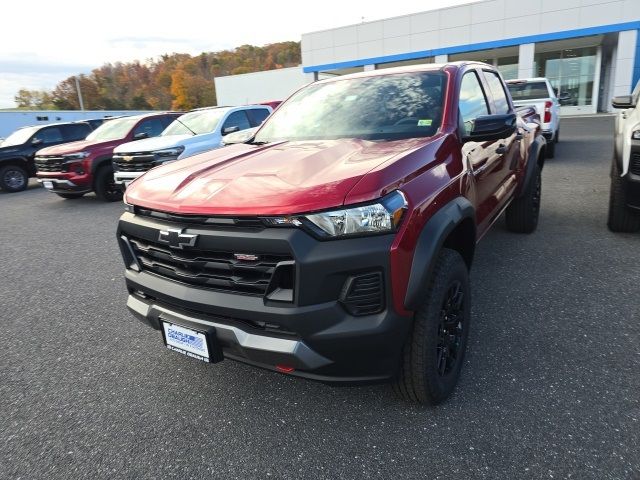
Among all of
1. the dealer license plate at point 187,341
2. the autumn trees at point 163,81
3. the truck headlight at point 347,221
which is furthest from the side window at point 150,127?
the autumn trees at point 163,81

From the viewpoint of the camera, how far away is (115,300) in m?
3.98

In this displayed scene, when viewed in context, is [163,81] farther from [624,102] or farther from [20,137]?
[624,102]

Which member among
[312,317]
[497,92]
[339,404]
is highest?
[497,92]

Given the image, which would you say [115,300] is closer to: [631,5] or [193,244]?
[193,244]

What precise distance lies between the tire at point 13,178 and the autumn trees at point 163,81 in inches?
2478

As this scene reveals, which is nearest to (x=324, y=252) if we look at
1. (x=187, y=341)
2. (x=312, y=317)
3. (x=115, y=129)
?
(x=312, y=317)

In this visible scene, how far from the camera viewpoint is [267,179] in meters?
2.12

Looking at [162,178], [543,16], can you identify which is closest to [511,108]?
[162,178]

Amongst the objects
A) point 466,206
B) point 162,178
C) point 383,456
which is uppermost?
point 162,178

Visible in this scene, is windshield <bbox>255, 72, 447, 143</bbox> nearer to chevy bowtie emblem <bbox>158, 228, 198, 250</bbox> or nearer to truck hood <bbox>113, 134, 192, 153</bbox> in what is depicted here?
chevy bowtie emblem <bbox>158, 228, 198, 250</bbox>

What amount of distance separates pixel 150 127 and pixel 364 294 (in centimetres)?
941

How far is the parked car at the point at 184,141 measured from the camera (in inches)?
296

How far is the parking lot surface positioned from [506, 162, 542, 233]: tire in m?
0.93

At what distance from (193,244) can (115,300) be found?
239 centimetres
